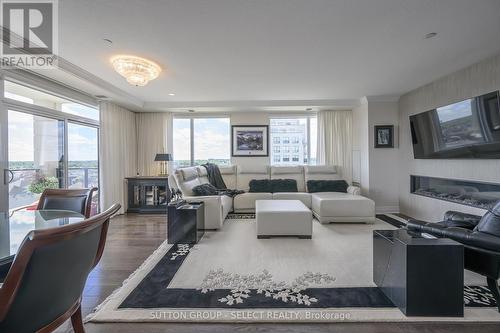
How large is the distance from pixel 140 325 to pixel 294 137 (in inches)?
191

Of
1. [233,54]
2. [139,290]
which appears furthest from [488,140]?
[139,290]

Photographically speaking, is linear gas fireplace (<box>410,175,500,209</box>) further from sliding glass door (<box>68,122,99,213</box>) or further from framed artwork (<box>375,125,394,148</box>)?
sliding glass door (<box>68,122,99,213</box>)

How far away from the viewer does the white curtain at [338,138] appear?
5.37 meters

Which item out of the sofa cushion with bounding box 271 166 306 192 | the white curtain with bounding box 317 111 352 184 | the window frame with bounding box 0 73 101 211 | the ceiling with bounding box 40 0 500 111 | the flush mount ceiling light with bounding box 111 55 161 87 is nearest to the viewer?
the ceiling with bounding box 40 0 500 111

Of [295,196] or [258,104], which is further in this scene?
[258,104]

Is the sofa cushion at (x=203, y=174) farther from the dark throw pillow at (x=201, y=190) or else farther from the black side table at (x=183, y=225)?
the black side table at (x=183, y=225)

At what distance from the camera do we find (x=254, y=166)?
17.5 feet

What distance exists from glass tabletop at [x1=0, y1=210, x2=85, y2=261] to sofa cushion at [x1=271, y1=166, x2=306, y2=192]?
4.01 metres

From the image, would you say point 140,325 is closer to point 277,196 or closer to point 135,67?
point 135,67

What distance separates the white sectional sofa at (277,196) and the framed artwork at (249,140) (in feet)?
1.50

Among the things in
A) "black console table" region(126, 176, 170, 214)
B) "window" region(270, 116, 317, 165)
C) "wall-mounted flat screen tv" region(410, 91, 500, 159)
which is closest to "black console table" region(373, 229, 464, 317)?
"wall-mounted flat screen tv" region(410, 91, 500, 159)

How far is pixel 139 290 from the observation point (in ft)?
6.45

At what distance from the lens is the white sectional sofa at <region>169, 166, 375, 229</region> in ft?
12.2

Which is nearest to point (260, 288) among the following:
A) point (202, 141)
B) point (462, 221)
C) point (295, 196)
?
point (462, 221)
